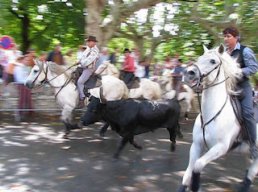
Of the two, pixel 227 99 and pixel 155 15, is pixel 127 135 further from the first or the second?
pixel 155 15

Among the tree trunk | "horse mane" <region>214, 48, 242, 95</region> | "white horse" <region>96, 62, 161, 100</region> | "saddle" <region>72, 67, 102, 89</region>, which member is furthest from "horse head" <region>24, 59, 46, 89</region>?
the tree trunk

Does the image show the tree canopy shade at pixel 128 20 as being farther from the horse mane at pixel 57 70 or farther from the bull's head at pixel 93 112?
the bull's head at pixel 93 112

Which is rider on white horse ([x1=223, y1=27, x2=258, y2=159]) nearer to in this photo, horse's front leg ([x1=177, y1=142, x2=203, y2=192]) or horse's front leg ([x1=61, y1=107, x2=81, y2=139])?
horse's front leg ([x1=177, y1=142, x2=203, y2=192])

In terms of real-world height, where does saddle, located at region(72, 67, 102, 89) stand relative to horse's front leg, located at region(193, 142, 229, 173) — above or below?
above

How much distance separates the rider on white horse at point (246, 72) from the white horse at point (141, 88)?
238 inches

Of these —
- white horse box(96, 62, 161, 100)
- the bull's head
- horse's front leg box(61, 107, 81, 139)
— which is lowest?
horse's front leg box(61, 107, 81, 139)

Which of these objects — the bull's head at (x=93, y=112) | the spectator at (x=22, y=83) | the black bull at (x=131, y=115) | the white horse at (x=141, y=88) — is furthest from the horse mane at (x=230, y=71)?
the spectator at (x=22, y=83)

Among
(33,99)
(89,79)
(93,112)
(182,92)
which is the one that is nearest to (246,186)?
(93,112)

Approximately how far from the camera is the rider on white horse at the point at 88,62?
11.1 m

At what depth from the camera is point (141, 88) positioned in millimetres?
12906

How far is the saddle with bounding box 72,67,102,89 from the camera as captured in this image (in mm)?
11255

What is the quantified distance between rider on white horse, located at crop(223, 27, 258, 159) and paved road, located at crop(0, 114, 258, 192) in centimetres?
128

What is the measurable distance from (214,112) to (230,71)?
0.67 m

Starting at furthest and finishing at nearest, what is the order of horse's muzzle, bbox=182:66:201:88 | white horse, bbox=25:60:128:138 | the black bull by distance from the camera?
white horse, bbox=25:60:128:138, the black bull, horse's muzzle, bbox=182:66:201:88
